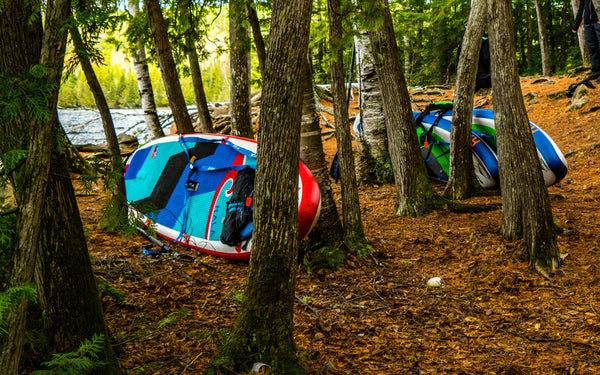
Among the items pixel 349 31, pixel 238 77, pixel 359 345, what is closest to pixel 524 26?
pixel 238 77

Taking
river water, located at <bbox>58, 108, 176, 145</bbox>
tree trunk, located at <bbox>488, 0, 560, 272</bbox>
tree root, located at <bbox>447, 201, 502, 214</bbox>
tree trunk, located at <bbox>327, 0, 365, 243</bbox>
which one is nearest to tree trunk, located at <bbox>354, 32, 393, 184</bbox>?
tree root, located at <bbox>447, 201, 502, 214</bbox>

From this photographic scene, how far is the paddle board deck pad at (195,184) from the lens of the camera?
5781mm

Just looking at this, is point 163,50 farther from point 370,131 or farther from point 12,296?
point 12,296

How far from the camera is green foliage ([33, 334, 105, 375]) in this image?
2148 mm

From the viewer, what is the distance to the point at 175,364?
10.2 ft

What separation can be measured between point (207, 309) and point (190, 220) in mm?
2232

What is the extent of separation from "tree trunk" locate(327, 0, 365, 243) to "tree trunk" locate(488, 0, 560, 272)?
169cm

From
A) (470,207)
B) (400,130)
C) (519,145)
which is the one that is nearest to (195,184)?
(400,130)

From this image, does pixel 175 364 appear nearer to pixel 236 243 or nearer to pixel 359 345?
pixel 359 345

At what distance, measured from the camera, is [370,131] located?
27.5 ft

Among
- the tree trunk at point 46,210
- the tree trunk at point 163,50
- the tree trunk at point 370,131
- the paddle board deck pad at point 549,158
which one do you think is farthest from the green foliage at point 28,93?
the tree trunk at point 370,131

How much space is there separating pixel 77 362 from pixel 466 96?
6.33 m

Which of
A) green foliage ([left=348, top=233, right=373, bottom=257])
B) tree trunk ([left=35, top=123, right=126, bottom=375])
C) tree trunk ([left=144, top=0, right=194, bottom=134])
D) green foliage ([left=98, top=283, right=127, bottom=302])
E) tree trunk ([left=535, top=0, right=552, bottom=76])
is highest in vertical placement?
tree trunk ([left=535, top=0, right=552, bottom=76])

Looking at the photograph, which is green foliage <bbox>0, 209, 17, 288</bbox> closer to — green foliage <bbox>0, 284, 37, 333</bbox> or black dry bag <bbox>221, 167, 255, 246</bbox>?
green foliage <bbox>0, 284, 37, 333</bbox>
